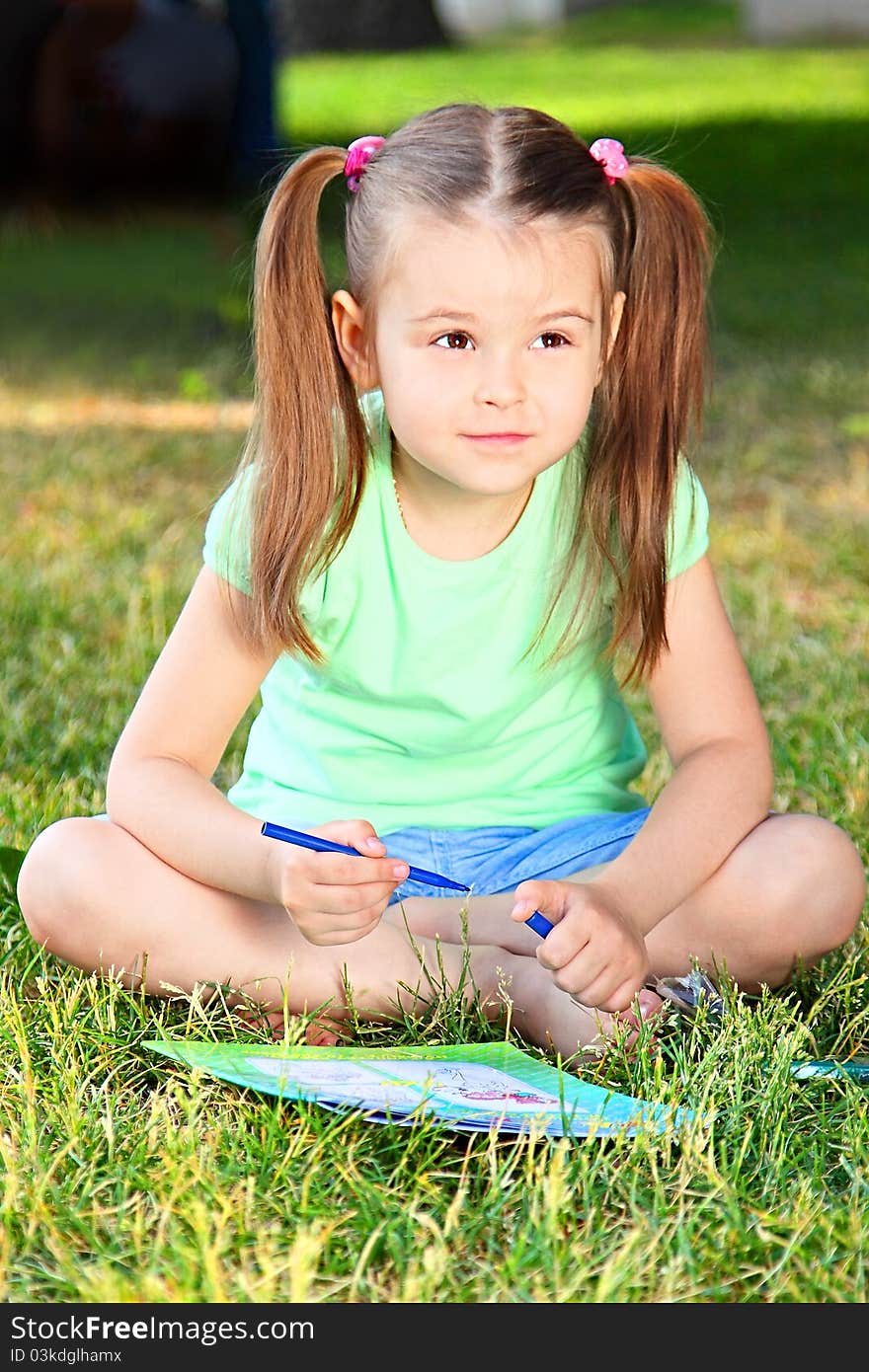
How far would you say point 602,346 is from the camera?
68.1 inches

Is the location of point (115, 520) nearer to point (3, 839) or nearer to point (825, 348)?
point (3, 839)

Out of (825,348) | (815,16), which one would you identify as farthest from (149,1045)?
(815,16)

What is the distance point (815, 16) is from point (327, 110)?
6257 millimetres

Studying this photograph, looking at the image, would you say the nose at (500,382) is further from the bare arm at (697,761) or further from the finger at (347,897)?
the finger at (347,897)

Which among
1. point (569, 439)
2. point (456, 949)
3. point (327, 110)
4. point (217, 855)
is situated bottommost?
point (327, 110)

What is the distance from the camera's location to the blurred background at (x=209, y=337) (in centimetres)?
259

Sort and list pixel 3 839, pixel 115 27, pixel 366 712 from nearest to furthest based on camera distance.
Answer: pixel 366 712, pixel 3 839, pixel 115 27

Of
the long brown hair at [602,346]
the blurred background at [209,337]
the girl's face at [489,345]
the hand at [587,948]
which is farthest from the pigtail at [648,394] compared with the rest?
the hand at [587,948]

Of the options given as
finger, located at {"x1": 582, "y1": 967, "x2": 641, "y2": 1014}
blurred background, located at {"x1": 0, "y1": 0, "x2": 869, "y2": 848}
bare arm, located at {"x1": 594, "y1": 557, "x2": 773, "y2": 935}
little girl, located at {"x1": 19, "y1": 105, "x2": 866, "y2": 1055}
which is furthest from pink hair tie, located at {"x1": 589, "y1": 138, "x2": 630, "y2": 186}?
finger, located at {"x1": 582, "y1": 967, "x2": 641, "y2": 1014}

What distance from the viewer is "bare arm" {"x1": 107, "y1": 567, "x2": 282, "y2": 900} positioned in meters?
1.66

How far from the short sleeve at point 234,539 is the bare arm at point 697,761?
0.42m

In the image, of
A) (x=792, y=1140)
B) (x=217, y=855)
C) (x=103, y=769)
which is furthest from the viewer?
(x=103, y=769)

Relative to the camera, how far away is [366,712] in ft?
6.04

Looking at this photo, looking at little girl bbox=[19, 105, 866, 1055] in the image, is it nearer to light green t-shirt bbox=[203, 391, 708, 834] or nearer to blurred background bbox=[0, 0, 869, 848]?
light green t-shirt bbox=[203, 391, 708, 834]
